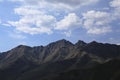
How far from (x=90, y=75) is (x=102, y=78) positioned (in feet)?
30.8

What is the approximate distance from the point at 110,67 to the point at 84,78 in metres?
17.8

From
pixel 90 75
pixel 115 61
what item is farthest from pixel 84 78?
pixel 115 61

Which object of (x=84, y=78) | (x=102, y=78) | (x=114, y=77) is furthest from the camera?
(x=84, y=78)

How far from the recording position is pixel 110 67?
190375 mm

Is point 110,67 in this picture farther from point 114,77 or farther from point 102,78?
point 114,77

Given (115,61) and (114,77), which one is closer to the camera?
(114,77)

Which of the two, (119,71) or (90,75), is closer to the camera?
(119,71)

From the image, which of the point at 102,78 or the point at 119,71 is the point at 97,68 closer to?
the point at 102,78

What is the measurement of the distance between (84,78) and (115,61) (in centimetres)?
2258

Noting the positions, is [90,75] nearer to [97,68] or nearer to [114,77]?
[97,68]

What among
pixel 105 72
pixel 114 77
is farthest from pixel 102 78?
pixel 114 77

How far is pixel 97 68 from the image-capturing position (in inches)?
7598

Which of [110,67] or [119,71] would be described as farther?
[110,67]

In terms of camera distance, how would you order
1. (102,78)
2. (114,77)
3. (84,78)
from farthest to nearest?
(84,78)
(102,78)
(114,77)
